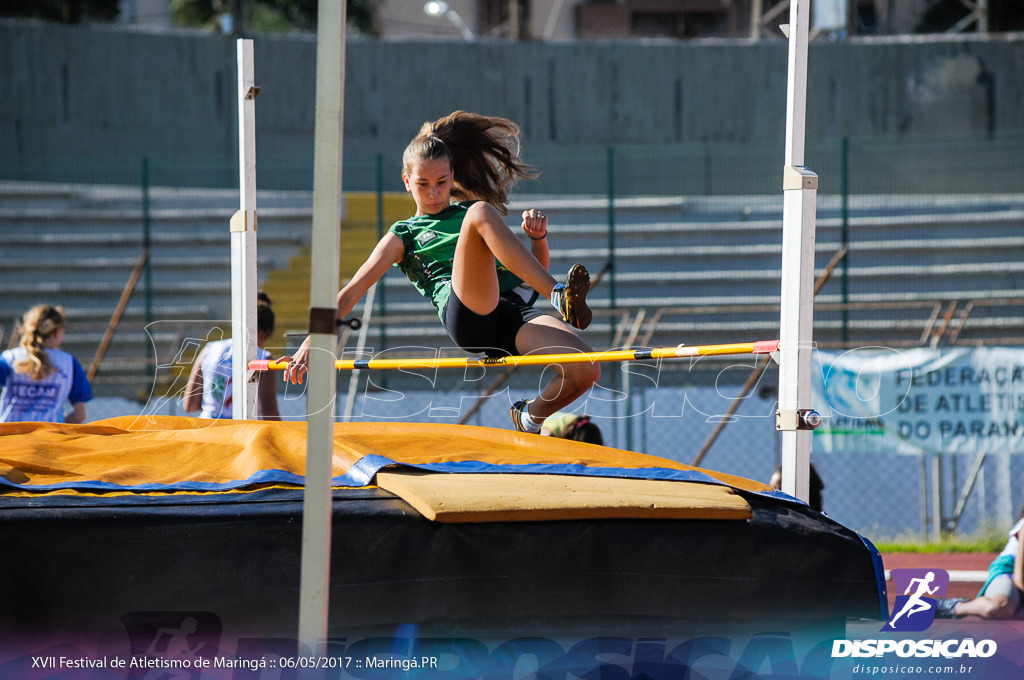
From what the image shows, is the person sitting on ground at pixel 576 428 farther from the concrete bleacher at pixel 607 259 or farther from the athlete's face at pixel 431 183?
the concrete bleacher at pixel 607 259

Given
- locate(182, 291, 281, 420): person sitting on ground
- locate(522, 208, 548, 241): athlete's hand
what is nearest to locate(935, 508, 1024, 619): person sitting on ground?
locate(522, 208, 548, 241): athlete's hand

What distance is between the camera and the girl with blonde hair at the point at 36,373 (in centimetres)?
516

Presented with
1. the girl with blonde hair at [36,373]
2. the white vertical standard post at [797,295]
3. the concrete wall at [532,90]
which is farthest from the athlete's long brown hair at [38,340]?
the concrete wall at [532,90]

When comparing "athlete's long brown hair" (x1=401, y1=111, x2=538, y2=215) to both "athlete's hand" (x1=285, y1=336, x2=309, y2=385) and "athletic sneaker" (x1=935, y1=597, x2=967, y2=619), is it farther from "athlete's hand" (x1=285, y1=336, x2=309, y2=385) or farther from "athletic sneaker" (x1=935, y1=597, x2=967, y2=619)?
"athletic sneaker" (x1=935, y1=597, x2=967, y2=619)

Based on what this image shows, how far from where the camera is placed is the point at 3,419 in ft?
17.1

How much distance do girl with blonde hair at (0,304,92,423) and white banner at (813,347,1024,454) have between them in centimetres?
413

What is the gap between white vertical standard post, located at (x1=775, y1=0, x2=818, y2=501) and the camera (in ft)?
9.50

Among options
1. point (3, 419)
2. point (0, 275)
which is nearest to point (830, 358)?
point (3, 419)

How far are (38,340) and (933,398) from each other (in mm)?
4926

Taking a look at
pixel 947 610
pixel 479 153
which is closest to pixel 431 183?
pixel 479 153

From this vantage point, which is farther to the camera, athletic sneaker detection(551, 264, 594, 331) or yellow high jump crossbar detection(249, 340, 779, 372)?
yellow high jump crossbar detection(249, 340, 779, 372)

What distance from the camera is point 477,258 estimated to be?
323 cm

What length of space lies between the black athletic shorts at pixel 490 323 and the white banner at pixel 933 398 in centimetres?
311

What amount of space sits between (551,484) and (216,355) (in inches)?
111
